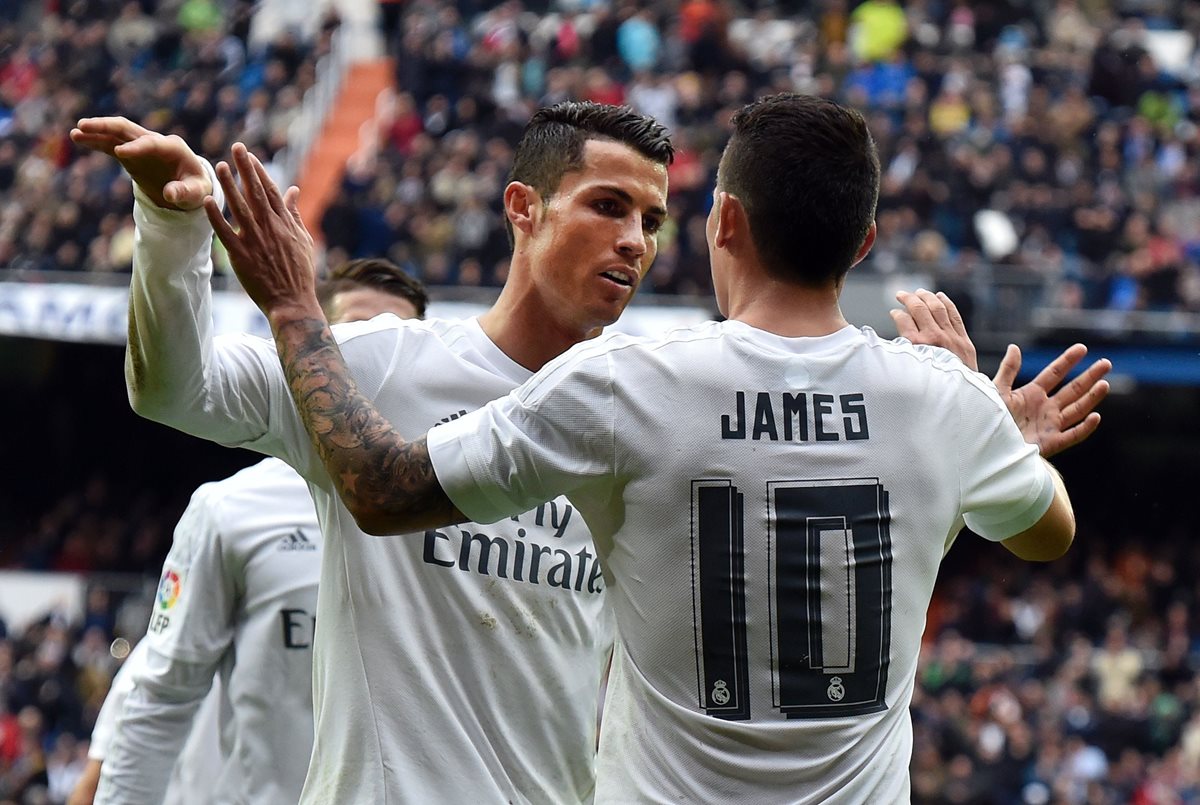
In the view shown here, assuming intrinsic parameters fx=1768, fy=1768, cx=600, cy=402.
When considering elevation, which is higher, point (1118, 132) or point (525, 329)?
point (1118, 132)

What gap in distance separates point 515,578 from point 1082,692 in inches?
523

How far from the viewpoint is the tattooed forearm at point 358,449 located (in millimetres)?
3010

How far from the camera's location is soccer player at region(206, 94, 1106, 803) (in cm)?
299

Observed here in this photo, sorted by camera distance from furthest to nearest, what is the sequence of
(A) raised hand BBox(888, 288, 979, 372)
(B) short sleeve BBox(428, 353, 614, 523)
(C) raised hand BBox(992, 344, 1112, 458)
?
1. (C) raised hand BBox(992, 344, 1112, 458)
2. (A) raised hand BBox(888, 288, 979, 372)
3. (B) short sleeve BBox(428, 353, 614, 523)

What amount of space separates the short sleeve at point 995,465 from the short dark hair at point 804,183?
14.1 inches

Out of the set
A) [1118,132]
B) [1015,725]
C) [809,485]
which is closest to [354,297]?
[809,485]

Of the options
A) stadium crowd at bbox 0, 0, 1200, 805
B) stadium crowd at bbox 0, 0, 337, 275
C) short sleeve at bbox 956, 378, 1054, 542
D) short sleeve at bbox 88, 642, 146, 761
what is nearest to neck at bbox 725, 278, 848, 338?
short sleeve at bbox 956, 378, 1054, 542

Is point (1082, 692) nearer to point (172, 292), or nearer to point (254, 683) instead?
point (254, 683)

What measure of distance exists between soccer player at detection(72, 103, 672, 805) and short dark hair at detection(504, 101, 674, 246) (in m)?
0.04

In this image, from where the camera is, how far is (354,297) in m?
5.11

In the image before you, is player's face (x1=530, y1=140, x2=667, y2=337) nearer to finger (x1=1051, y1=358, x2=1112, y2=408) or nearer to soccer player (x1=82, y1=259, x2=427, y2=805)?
finger (x1=1051, y1=358, x2=1112, y2=408)

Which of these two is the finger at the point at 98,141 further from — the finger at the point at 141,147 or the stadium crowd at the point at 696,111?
the stadium crowd at the point at 696,111

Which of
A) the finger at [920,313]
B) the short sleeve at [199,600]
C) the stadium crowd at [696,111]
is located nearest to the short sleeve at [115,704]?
the short sleeve at [199,600]

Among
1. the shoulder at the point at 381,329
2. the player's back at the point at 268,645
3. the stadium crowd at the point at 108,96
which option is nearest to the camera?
the shoulder at the point at 381,329
